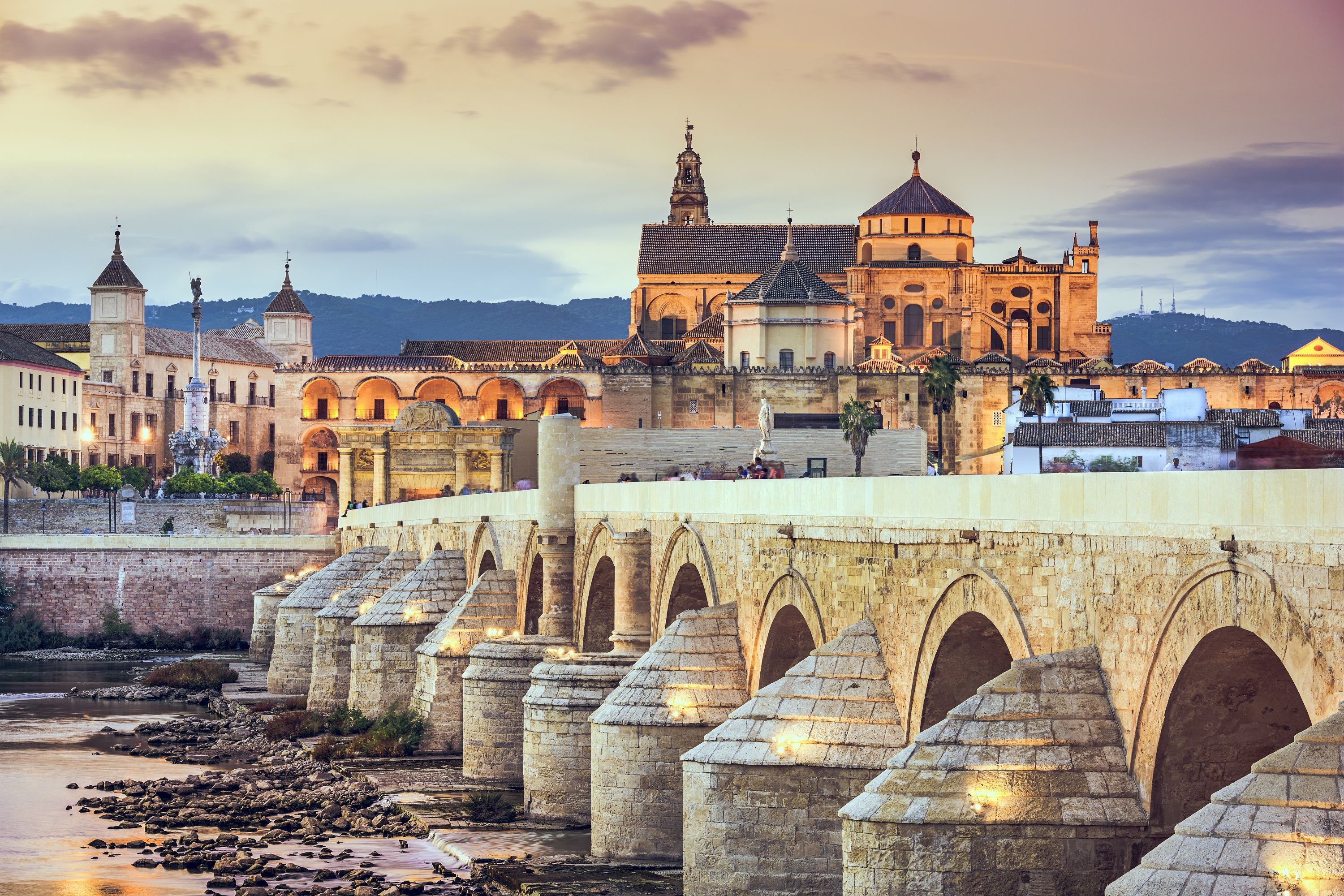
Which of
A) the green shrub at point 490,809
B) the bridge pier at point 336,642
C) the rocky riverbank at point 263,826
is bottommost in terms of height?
the rocky riverbank at point 263,826

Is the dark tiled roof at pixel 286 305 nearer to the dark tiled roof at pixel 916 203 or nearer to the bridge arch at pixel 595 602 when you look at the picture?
the dark tiled roof at pixel 916 203

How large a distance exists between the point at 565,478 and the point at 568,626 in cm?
251

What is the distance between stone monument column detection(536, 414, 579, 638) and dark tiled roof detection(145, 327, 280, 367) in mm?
81447

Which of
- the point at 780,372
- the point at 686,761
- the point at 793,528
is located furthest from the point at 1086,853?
the point at 780,372

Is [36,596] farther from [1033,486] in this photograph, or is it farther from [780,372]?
[1033,486]

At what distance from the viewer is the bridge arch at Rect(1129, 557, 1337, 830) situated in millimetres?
10000

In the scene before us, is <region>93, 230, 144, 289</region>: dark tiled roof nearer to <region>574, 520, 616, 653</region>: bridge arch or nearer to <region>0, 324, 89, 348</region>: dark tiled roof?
<region>0, 324, 89, 348</region>: dark tiled roof

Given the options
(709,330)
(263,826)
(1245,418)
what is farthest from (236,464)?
(263,826)

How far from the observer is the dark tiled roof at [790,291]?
83.6 m

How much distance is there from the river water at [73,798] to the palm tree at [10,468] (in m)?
22.2

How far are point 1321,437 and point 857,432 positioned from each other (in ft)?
43.1

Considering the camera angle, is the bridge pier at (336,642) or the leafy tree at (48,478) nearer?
the bridge pier at (336,642)

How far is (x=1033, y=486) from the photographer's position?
13578mm

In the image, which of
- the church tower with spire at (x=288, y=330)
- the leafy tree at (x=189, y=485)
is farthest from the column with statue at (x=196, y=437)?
the church tower with spire at (x=288, y=330)
